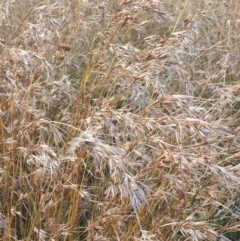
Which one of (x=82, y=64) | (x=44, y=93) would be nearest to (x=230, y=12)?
(x=82, y=64)

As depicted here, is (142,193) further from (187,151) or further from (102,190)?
(102,190)

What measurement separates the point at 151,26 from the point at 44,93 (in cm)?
175

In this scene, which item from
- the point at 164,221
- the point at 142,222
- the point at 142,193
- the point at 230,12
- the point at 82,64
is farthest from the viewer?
the point at 230,12

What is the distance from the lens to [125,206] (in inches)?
56.4

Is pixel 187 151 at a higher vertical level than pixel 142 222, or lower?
higher

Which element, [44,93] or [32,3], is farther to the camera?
[32,3]

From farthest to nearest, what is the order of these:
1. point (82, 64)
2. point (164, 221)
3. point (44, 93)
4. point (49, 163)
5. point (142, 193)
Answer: point (82, 64), point (44, 93), point (164, 221), point (49, 163), point (142, 193)

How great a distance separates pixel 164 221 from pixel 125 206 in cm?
12

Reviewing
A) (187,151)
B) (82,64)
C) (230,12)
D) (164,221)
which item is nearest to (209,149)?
(187,151)

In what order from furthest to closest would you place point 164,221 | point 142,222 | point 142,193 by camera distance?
1. point 142,222
2. point 164,221
3. point 142,193

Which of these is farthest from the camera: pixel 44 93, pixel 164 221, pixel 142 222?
pixel 44 93

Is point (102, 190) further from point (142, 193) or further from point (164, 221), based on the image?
point (142, 193)

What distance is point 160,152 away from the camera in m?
1.47

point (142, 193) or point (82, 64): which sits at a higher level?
point (142, 193)
